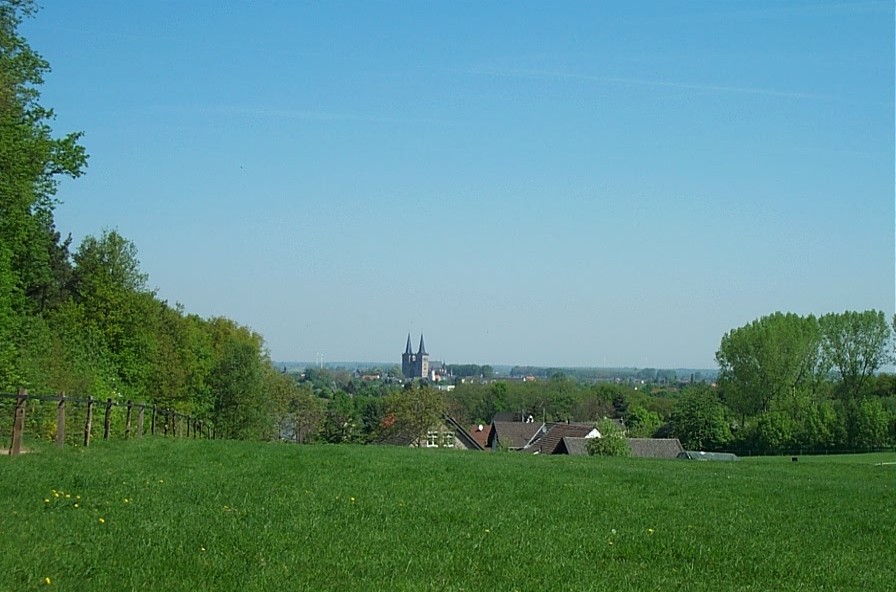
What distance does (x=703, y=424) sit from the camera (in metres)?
99.6

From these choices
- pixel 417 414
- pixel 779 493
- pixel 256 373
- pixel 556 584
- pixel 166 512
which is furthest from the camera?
pixel 417 414

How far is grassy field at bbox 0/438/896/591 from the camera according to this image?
8742mm

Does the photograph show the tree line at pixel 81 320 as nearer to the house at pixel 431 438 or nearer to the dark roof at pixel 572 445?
the house at pixel 431 438

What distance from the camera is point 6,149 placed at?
27.6 metres

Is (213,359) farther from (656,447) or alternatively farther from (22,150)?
(22,150)

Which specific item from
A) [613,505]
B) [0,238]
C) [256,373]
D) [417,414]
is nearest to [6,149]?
[0,238]

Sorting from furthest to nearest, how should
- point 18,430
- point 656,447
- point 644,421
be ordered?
point 644,421
point 656,447
point 18,430

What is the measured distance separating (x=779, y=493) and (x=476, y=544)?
394 inches

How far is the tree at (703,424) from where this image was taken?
324 feet

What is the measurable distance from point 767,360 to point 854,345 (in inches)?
387

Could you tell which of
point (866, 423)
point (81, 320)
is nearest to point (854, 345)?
point (866, 423)

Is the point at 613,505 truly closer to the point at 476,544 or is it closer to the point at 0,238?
the point at 476,544

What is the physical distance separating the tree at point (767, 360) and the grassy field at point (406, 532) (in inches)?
3076

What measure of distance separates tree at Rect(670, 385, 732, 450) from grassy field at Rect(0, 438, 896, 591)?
82.6m
